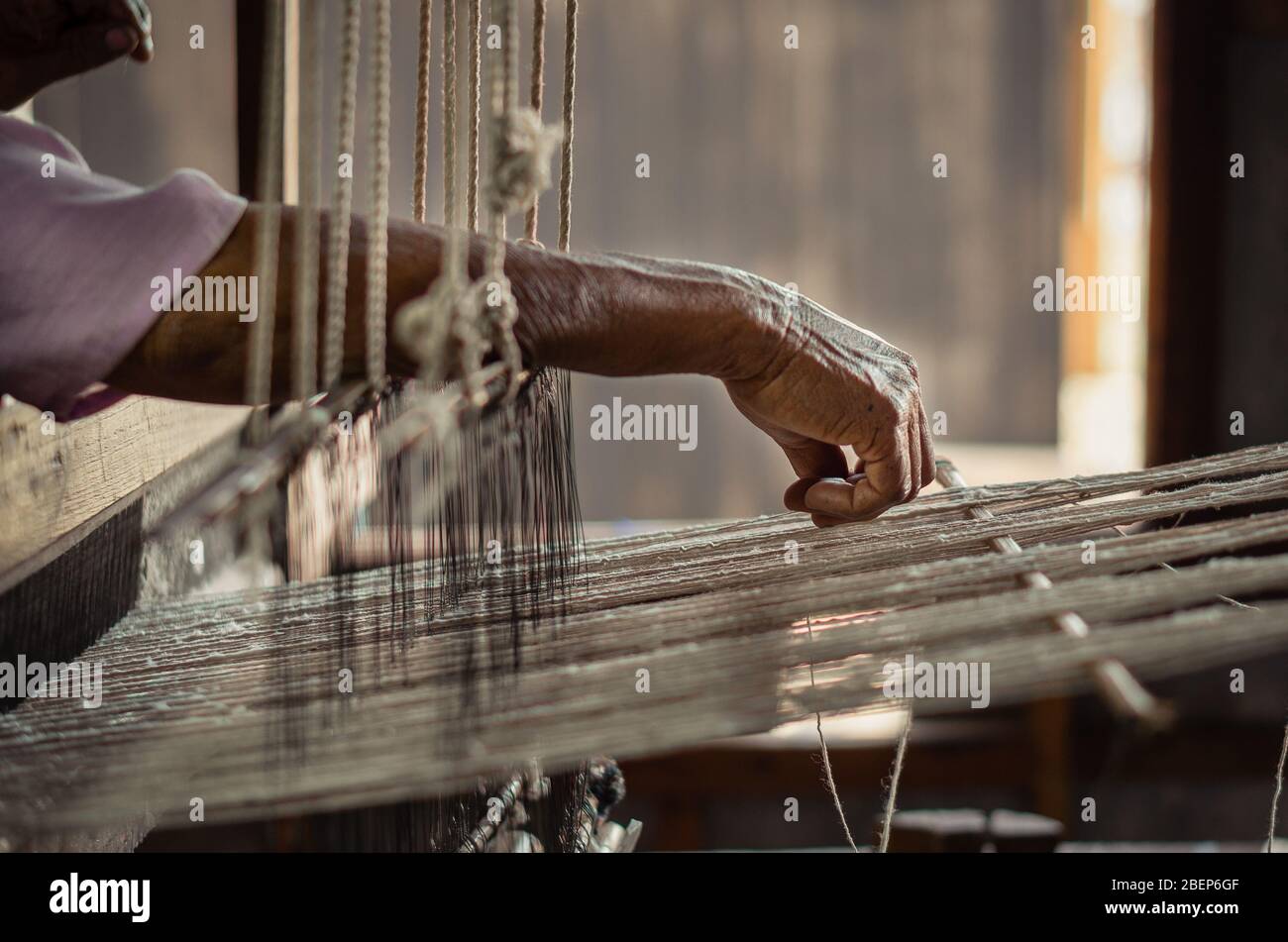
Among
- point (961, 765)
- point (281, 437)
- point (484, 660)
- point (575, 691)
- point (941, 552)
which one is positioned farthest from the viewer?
point (961, 765)

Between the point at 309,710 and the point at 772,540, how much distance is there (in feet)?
1.44

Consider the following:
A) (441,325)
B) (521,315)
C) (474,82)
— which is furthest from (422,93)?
(441,325)

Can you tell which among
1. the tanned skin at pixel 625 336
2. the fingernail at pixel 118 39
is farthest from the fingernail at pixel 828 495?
the fingernail at pixel 118 39

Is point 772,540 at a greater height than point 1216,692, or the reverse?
point 772,540

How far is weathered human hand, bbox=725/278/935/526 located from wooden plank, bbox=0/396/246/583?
552mm

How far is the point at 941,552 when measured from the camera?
2.79 feet

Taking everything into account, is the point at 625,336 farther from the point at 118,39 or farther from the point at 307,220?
the point at 118,39

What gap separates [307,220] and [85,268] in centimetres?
13

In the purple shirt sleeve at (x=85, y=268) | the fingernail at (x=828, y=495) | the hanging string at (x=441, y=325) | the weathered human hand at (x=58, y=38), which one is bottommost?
the fingernail at (x=828, y=495)

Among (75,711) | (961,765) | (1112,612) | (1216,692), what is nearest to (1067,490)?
(1112,612)

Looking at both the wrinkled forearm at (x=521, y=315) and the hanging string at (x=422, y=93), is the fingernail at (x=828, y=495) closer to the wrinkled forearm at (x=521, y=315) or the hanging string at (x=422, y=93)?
the wrinkled forearm at (x=521, y=315)

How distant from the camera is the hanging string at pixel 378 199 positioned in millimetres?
525
